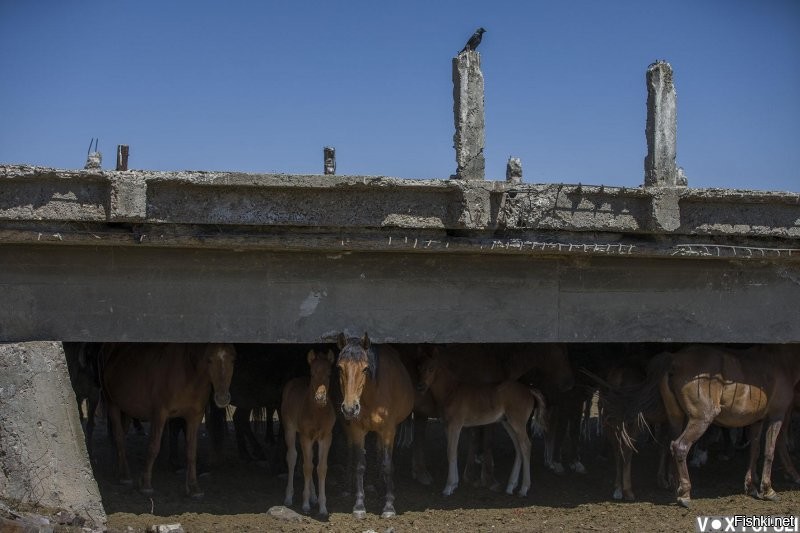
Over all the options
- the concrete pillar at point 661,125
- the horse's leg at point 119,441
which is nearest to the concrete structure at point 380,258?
the concrete pillar at point 661,125

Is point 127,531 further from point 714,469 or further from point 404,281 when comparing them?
point 714,469

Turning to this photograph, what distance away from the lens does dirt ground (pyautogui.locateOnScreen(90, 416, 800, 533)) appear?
31.6ft

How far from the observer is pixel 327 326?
945 centimetres

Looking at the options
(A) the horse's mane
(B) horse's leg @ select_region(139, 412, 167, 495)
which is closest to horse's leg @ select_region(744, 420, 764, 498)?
(A) the horse's mane

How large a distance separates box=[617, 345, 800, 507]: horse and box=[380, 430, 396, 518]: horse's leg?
2.89 metres

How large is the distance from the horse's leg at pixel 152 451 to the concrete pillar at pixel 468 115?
4566 millimetres

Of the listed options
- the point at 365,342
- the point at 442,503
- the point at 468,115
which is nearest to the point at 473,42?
the point at 468,115

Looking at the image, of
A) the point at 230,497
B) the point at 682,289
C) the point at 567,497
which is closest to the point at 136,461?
the point at 230,497

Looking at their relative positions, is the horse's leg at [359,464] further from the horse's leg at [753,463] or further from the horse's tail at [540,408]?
the horse's leg at [753,463]

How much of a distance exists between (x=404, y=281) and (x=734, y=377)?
397cm

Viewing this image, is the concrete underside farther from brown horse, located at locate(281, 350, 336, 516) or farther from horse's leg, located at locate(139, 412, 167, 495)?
horse's leg, located at locate(139, 412, 167, 495)

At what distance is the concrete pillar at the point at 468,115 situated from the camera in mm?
8938

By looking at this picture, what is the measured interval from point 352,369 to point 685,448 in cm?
382

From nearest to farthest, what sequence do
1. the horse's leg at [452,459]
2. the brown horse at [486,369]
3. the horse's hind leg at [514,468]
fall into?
the horse's leg at [452,459]
the horse's hind leg at [514,468]
the brown horse at [486,369]
